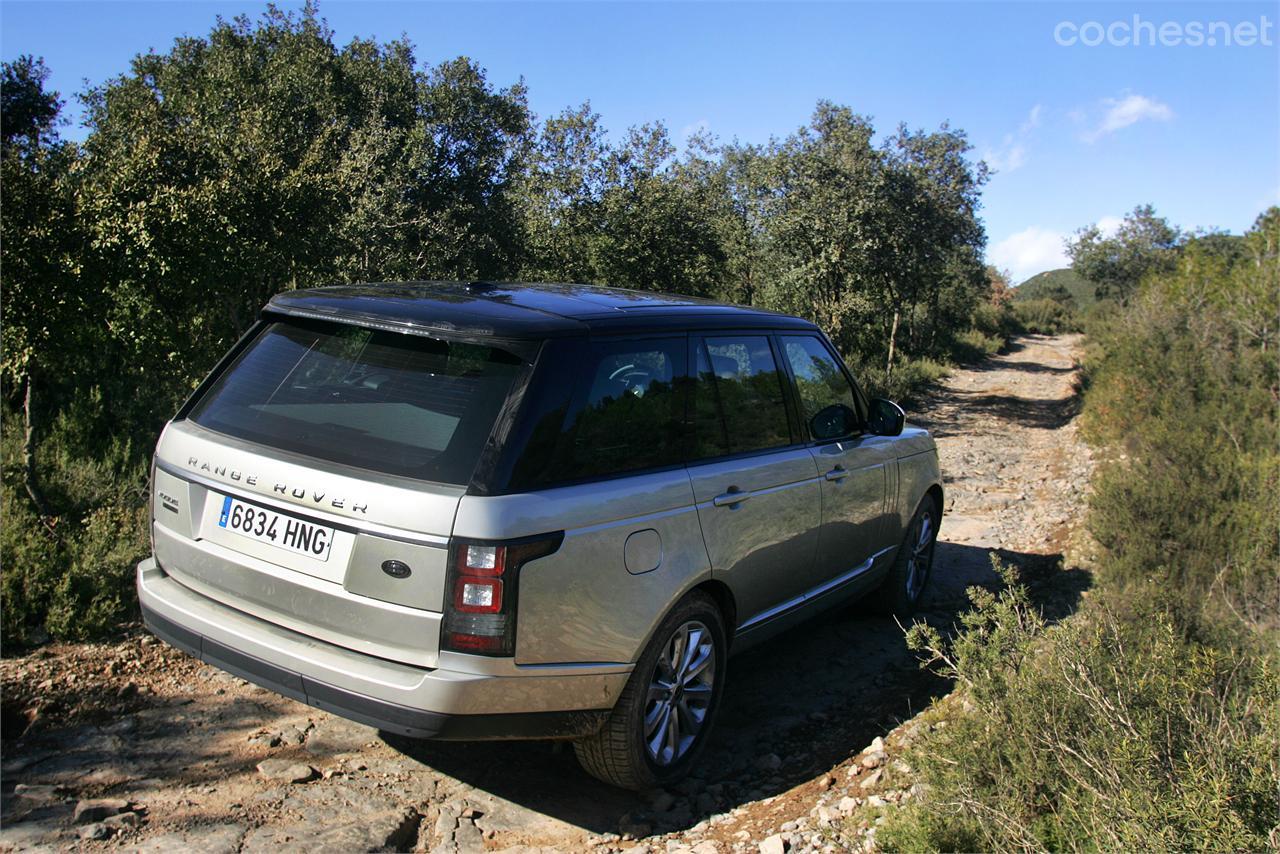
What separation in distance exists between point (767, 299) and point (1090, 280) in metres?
39.3

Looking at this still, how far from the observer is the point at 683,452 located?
372cm

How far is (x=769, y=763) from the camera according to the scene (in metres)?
3.99

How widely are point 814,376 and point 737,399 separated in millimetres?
919

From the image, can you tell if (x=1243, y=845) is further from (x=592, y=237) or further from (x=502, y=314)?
(x=592, y=237)

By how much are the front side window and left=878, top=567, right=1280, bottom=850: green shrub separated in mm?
1407

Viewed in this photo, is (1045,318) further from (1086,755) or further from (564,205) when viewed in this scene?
(1086,755)

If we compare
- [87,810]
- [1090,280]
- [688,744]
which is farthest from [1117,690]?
[1090,280]

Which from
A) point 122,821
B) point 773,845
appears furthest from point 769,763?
point 122,821

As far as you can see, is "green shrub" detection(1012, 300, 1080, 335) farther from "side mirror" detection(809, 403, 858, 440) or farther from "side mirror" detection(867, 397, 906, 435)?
"side mirror" detection(809, 403, 858, 440)

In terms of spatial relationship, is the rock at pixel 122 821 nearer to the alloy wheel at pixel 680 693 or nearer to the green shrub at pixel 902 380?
the alloy wheel at pixel 680 693

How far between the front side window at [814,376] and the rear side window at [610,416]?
3.43 feet

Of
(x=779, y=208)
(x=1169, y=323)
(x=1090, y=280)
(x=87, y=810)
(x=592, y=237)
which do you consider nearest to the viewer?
(x=87, y=810)

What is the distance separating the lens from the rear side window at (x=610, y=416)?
311 cm

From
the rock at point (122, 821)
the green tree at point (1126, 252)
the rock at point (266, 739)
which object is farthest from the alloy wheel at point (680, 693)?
the green tree at point (1126, 252)
